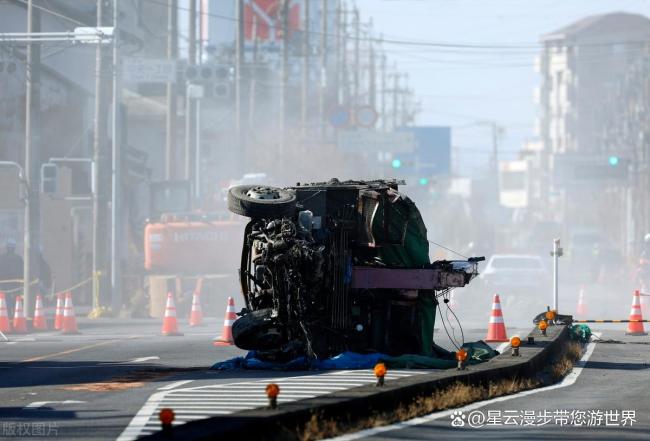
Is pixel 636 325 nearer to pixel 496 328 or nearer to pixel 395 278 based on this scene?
pixel 496 328

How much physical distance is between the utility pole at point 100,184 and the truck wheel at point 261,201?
68.6ft

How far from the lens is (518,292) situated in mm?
42938

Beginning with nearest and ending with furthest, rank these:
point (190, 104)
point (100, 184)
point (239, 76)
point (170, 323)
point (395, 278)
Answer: point (395, 278)
point (170, 323)
point (100, 184)
point (190, 104)
point (239, 76)

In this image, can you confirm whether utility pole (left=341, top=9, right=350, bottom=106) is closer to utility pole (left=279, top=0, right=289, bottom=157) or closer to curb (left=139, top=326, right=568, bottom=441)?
utility pole (left=279, top=0, right=289, bottom=157)

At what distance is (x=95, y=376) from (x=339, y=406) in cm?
655

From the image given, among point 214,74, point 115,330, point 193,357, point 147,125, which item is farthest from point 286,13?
point 193,357

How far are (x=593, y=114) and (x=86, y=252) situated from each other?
127 metres

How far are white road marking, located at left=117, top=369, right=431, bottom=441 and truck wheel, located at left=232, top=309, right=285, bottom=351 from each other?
1169 mm

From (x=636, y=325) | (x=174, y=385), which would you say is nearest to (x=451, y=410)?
(x=174, y=385)

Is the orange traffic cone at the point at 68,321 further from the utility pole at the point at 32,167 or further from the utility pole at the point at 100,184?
the utility pole at the point at 100,184

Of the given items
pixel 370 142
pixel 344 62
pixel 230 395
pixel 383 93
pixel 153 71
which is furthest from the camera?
pixel 383 93

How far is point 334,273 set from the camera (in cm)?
1808

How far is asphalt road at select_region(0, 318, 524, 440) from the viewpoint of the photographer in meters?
12.9

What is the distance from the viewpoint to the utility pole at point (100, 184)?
128ft
